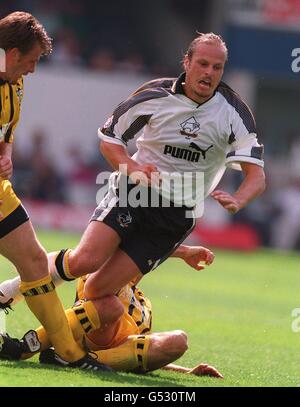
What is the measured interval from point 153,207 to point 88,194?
52.5 feet

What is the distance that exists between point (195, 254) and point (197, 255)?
16 millimetres

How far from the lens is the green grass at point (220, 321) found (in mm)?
6828

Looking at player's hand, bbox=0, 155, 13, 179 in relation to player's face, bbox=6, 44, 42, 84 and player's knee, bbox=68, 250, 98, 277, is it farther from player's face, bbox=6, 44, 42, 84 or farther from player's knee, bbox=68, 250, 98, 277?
player's knee, bbox=68, 250, 98, 277

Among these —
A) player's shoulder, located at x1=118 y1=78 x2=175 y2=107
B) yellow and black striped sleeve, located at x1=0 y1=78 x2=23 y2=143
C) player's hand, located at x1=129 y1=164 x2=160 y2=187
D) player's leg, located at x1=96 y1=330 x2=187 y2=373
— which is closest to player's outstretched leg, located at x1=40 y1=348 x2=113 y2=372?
player's leg, located at x1=96 y1=330 x2=187 y2=373

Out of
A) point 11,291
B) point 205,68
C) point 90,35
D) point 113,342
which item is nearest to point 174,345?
point 113,342

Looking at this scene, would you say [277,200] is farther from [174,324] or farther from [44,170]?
[174,324]

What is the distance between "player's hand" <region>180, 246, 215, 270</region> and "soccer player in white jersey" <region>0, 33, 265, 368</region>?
0.25 m

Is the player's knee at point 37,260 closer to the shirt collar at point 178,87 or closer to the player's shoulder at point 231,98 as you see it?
the shirt collar at point 178,87

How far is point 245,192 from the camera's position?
7160 mm

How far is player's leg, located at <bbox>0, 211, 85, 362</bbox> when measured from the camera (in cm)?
686
